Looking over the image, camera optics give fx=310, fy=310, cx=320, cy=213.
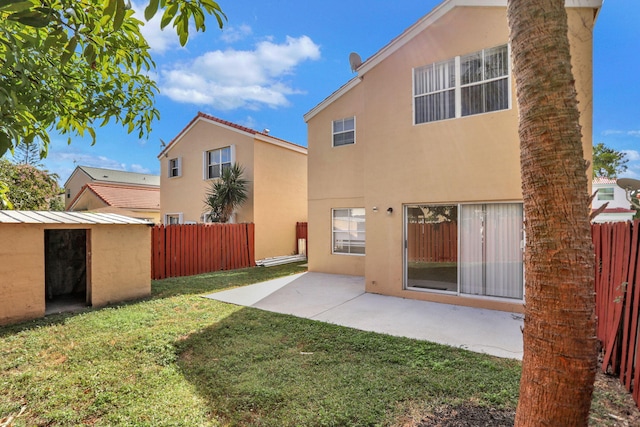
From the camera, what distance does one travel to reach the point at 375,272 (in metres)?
9.15

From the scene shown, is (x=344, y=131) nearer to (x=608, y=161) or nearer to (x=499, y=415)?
(x=499, y=415)

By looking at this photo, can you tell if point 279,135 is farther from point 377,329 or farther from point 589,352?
point 589,352

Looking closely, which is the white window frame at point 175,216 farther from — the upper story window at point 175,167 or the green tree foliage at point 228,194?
the green tree foliage at point 228,194

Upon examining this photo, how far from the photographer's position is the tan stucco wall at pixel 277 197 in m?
15.6

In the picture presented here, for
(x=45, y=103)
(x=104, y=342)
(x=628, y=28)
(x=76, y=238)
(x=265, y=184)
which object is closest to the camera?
(x=45, y=103)

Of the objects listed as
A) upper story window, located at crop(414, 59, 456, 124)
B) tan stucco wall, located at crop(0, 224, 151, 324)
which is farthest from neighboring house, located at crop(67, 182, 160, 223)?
upper story window, located at crop(414, 59, 456, 124)

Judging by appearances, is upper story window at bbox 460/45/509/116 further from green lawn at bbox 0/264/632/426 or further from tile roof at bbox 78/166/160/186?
tile roof at bbox 78/166/160/186

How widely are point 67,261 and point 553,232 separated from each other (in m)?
11.7

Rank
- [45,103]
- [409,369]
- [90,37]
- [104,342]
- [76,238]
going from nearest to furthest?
1. [90,37]
2. [45,103]
3. [409,369]
4. [104,342]
5. [76,238]

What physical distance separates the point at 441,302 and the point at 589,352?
21.6 feet

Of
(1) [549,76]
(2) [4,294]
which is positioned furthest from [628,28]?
(2) [4,294]

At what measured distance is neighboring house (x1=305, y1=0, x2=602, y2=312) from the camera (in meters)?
7.31

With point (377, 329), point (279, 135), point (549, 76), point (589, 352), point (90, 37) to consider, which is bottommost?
point (377, 329)

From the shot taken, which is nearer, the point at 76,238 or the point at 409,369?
the point at 409,369
